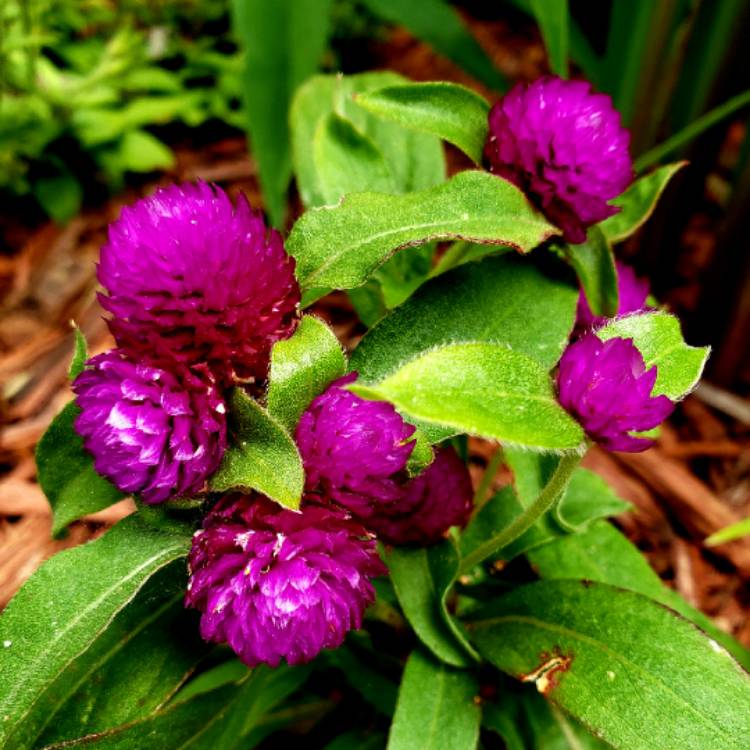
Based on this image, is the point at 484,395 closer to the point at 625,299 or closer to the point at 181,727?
the point at 625,299

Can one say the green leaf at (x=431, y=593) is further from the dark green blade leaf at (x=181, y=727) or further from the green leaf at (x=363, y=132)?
the green leaf at (x=363, y=132)

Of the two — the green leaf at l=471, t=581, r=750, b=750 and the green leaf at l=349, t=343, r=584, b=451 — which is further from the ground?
the green leaf at l=349, t=343, r=584, b=451

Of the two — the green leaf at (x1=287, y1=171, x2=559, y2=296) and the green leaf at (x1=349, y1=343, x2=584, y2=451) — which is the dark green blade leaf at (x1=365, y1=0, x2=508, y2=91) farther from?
the green leaf at (x1=349, y1=343, x2=584, y2=451)

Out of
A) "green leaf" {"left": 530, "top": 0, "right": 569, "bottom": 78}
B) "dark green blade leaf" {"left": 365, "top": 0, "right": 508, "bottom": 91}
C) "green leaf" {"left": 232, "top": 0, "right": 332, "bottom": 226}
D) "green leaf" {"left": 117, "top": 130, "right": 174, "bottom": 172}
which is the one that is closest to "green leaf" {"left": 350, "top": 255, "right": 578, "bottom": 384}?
"green leaf" {"left": 530, "top": 0, "right": 569, "bottom": 78}

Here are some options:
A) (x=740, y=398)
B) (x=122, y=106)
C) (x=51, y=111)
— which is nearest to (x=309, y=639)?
(x=740, y=398)

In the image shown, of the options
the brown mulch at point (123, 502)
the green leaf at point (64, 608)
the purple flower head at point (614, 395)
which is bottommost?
the brown mulch at point (123, 502)

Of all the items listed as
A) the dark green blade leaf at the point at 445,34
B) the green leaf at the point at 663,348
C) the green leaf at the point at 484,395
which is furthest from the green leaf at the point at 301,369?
the dark green blade leaf at the point at 445,34

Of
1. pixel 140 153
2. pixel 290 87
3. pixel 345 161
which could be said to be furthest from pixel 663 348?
pixel 140 153

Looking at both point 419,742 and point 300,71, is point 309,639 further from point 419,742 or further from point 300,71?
point 300,71
